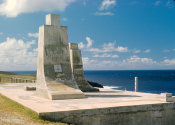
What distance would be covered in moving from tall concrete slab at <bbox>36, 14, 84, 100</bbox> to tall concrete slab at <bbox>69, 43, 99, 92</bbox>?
10.0 feet

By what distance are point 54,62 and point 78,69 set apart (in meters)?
3.77

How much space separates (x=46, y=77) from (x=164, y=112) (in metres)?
6.20

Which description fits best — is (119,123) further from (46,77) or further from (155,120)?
(46,77)

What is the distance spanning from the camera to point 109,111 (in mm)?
10336

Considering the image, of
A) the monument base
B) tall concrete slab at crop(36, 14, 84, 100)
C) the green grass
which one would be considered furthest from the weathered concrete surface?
tall concrete slab at crop(36, 14, 84, 100)

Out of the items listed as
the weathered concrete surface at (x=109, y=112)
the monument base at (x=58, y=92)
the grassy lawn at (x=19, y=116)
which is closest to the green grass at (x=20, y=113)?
the grassy lawn at (x=19, y=116)

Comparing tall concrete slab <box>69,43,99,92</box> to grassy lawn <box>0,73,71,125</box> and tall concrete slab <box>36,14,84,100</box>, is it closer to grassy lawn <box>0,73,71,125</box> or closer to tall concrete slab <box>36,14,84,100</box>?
tall concrete slab <box>36,14,84,100</box>

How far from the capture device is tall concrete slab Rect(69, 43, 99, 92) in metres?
17.5

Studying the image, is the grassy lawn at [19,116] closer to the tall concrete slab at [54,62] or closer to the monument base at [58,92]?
the monument base at [58,92]

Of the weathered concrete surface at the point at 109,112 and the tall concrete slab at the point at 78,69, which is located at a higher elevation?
the tall concrete slab at the point at 78,69

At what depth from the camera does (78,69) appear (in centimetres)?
1778

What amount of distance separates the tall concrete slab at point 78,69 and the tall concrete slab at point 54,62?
10.0ft

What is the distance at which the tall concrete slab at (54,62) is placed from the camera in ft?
44.4

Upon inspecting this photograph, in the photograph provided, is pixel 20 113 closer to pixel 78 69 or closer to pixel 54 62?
pixel 54 62
